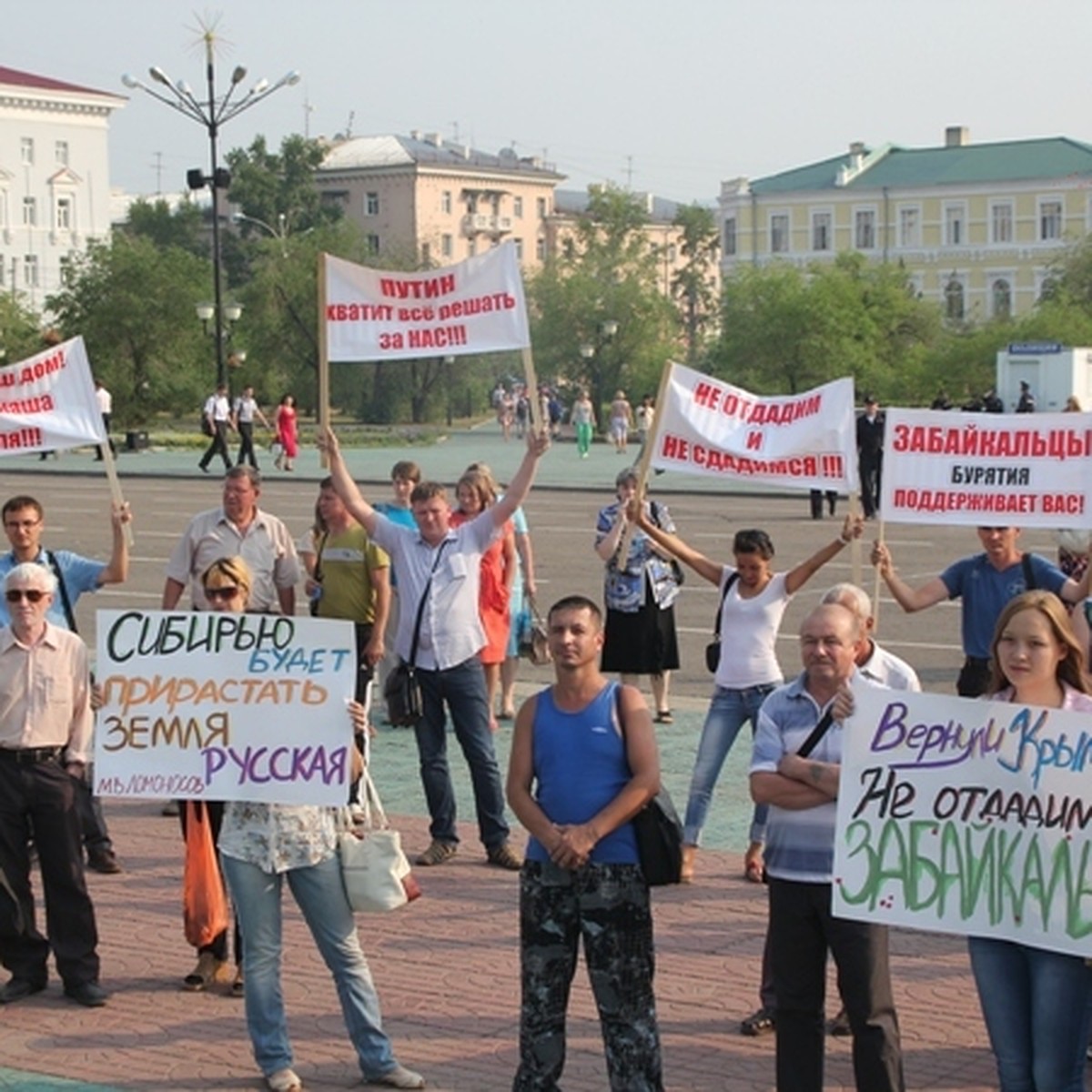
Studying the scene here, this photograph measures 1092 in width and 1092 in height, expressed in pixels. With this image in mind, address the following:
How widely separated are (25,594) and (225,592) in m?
0.79

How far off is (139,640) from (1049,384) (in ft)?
168

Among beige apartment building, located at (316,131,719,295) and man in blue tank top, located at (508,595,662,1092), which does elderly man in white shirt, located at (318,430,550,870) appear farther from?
beige apartment building, located at (316,131,719,295)

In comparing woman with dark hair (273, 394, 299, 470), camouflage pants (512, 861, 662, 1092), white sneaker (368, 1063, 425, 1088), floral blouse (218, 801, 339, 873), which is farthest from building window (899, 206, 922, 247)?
camouflage pants (512, 861, 662, 1092)

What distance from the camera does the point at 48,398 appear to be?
10203mm

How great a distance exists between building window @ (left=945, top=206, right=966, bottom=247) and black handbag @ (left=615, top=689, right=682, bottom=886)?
4326 inches

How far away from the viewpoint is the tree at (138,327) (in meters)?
60.9

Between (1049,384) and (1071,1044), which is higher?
(1049,384)

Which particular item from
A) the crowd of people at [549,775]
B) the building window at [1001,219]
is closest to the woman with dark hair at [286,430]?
the crowd of people at [549,775]

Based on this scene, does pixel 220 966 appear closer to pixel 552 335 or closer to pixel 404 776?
pixel 404 776

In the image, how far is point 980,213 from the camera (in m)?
112

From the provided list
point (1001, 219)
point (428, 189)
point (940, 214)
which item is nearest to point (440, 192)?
point (428, 189)

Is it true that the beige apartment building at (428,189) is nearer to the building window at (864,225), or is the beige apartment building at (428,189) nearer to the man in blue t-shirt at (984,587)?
the building window at (864,225)

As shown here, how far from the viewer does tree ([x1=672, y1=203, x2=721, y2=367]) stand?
140 meters

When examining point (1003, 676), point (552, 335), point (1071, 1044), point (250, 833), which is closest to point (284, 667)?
point (250, 833)
